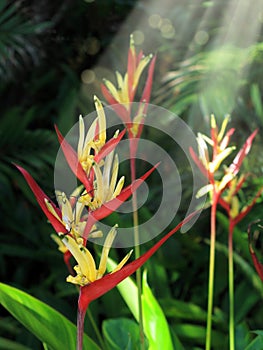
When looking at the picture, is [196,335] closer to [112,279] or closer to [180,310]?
[180,310]

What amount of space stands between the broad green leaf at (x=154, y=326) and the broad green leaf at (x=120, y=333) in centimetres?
5

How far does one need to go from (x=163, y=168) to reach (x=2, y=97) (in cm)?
77

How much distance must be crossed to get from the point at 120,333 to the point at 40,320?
25 centimetres

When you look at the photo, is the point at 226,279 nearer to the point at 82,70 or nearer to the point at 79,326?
the point at 79,326

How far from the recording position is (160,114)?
1.50m

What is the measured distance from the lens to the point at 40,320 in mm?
644

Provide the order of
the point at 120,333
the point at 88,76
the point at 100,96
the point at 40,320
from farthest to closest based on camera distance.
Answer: the point at 88,76
the point at 100,96
the point at 120,333
the point at 40,320

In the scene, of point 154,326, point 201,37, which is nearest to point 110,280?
point 154,326

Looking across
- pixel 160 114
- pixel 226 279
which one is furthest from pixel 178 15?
pixel 226 279

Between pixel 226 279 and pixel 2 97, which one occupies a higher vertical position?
pixel 2 97

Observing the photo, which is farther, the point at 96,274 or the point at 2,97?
the point at 2,97

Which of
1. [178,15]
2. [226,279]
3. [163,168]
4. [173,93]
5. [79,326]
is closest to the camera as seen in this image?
[79,326]

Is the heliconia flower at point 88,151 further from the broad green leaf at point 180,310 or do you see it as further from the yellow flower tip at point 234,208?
the broad green leaf at point 180,310

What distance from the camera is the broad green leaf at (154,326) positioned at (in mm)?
756
